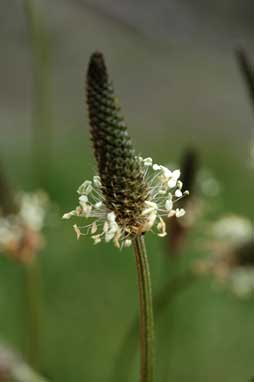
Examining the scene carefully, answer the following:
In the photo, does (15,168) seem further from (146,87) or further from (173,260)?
(173,260)

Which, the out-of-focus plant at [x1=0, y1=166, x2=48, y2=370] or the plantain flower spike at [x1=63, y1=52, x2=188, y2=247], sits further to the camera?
the out-of-focus plant at [x1=0, y1=166, x2=48, y2=370]

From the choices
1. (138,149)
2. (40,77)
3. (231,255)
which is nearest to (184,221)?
(231,255)

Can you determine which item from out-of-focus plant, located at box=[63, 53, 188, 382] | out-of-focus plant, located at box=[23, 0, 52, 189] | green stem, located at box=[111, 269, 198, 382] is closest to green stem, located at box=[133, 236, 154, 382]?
out-of-focus plant, located at box=[63, 53, 188, 382]

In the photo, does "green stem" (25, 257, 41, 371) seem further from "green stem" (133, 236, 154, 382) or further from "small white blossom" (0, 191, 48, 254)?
"green stem" (133, 236, 154, 382)

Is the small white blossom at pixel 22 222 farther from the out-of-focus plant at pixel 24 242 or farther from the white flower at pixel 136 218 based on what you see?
the white flower at pixel 136 218

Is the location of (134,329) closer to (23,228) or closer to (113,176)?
A: (23,228)

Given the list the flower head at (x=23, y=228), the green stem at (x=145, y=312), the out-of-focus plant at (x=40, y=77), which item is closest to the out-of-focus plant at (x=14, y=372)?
the green stem at (x=145, y=312)

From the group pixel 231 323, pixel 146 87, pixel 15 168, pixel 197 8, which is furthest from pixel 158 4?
pixel 146 87

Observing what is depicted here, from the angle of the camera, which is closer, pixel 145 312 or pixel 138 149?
pixel 145 312
